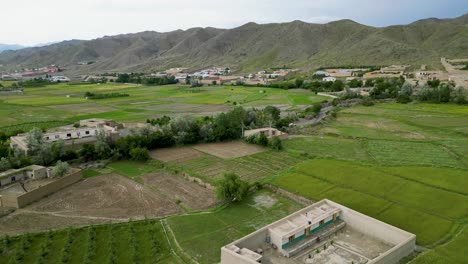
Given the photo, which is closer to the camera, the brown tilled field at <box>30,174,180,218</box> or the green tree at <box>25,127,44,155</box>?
the brown tilled field at <box>30,174,180,218</box>

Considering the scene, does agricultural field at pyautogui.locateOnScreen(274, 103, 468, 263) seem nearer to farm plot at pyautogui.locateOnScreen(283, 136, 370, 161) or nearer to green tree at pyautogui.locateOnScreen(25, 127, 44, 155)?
farm plot at pyautogui.locateOnScreen(283, 136, 370, 161)

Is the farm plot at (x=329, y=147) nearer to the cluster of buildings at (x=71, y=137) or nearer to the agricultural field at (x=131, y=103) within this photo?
the cluster of buildings at (x=71, y=137)

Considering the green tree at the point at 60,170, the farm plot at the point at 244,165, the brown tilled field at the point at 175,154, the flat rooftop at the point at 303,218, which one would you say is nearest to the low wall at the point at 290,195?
the farm plot at the point at 244,165

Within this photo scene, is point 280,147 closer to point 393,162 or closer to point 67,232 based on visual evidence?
point 393,162

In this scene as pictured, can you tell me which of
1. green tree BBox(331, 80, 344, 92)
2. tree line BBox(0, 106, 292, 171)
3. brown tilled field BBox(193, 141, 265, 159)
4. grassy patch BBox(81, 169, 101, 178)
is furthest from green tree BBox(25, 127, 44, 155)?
green tree BBox(331, 80, 344, 92)

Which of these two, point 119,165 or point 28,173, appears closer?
point 28,173

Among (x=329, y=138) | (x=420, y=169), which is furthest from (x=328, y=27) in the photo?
(x=420, y=169)

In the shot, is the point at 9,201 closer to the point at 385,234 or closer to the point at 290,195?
the point at 290,195
